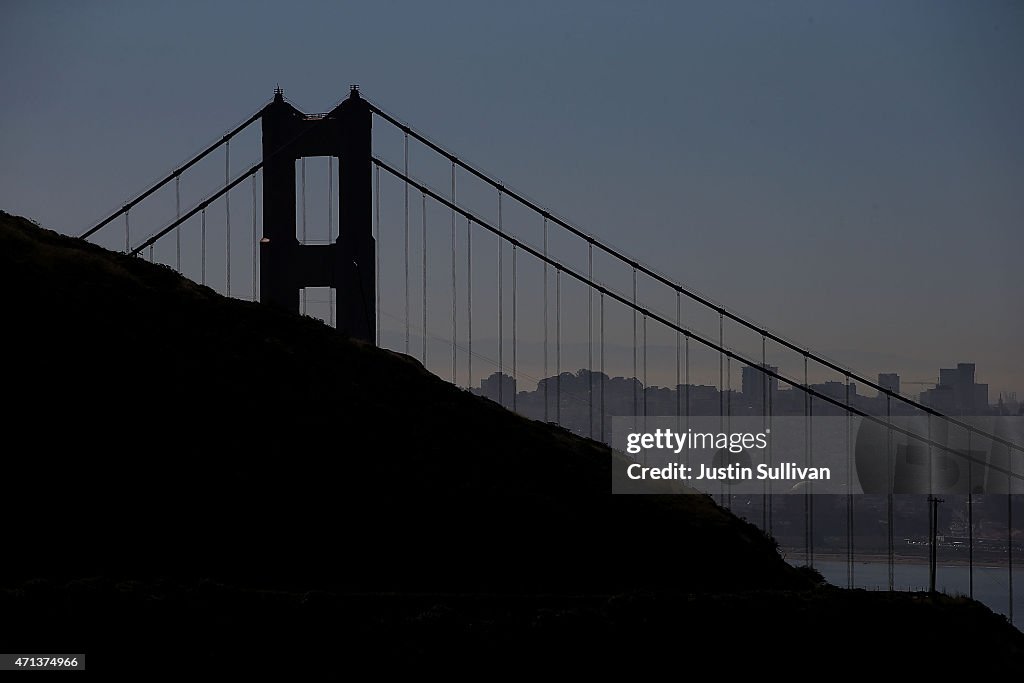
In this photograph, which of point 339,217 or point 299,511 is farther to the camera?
point 339,217

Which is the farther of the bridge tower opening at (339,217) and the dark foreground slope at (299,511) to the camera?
the bridge tower opening at (339,217)

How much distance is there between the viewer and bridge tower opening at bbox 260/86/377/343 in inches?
3383

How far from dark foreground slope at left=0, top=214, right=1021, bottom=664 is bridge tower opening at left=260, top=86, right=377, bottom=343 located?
2.73 meters

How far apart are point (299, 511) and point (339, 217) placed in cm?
2791

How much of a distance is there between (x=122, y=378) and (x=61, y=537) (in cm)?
1474

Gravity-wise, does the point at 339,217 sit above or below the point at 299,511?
above

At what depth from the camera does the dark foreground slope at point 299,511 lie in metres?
51.5

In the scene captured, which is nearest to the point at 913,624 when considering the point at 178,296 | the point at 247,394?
the point at 247,394

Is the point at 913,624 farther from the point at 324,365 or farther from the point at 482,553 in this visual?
the point at 324,365

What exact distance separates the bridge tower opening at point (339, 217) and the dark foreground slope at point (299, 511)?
8.95 feet

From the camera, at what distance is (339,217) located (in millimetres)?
87125

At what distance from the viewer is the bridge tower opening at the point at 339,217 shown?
282 feet

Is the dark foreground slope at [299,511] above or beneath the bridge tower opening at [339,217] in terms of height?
beneath

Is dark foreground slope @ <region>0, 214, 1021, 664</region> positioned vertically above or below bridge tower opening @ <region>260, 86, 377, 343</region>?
below
